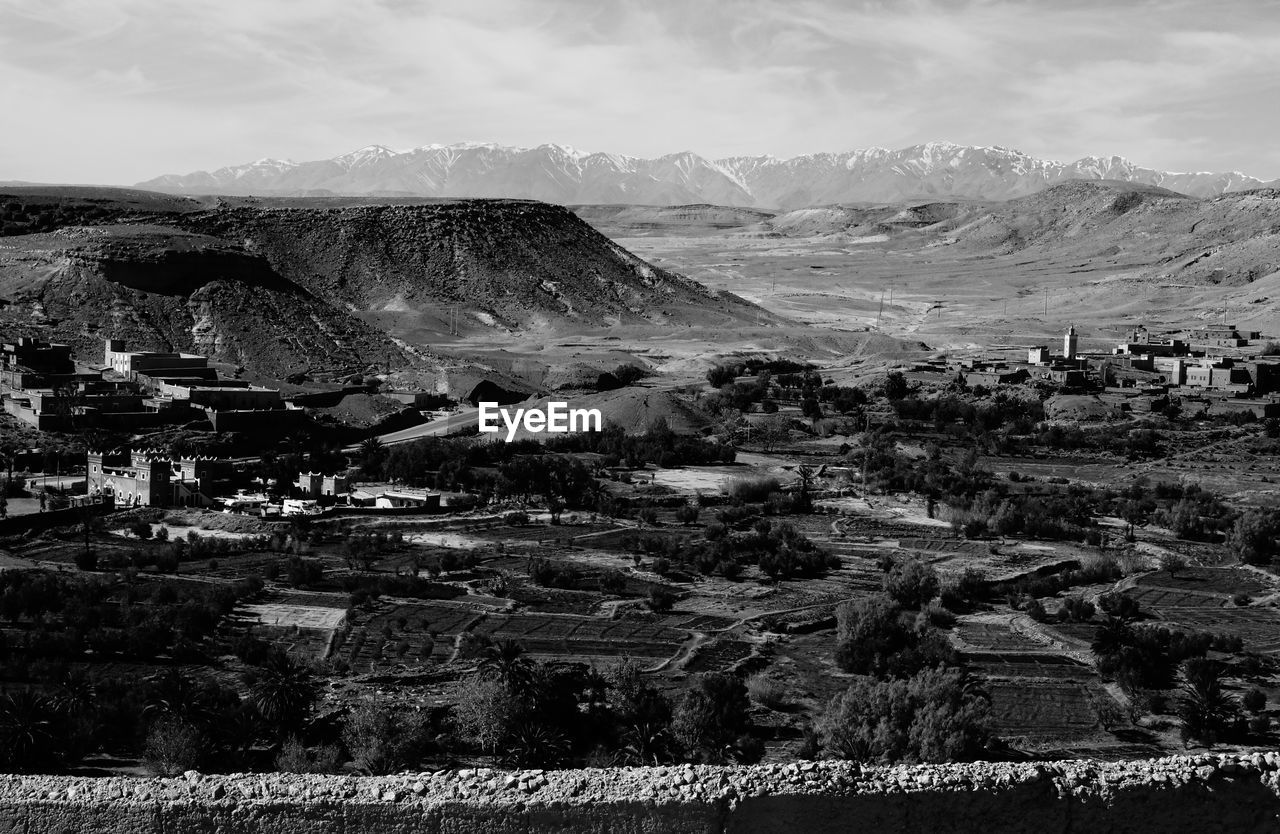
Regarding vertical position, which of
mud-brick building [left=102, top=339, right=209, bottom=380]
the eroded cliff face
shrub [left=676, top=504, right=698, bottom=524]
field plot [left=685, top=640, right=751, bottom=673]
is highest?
the eroded cliff face

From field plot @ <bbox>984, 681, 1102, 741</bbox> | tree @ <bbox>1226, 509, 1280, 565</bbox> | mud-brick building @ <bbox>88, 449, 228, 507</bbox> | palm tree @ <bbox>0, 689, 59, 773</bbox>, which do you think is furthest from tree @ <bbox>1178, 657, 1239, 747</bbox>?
mud-brick building @ <bbox>88, 449, 228, 507</bbox>

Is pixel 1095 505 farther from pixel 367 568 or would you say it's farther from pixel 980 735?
pixel 980 735

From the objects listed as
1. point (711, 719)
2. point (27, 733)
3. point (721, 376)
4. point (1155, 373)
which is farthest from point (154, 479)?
point (1155, 373)

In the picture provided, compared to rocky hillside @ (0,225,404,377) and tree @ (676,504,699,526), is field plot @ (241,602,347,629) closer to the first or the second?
tree @ (676,504,699,526)

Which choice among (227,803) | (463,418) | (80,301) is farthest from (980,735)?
(80,301)

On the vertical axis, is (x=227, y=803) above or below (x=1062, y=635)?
above

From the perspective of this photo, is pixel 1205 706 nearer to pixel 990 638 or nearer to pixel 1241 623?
pixel 990 638

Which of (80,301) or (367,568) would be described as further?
(80,301)
